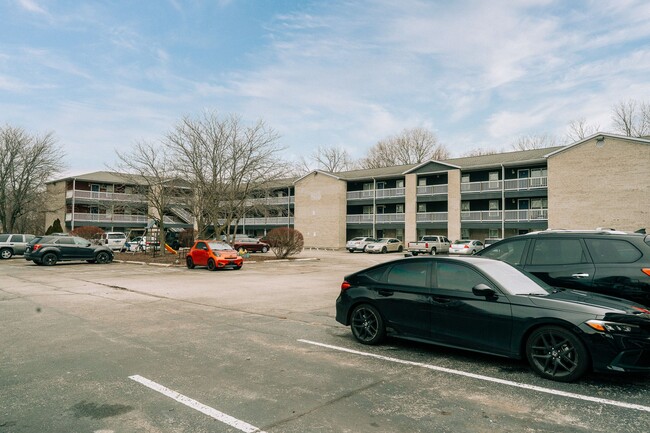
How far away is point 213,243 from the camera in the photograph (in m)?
22.2

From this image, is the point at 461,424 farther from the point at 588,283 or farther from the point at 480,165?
the point at 480,165

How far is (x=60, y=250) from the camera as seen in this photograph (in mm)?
23969

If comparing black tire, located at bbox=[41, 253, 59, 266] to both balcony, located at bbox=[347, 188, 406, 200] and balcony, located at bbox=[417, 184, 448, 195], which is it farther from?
balcony, located at bbox=[417, 184, 448, 195]

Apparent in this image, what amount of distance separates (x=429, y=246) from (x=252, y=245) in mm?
14847

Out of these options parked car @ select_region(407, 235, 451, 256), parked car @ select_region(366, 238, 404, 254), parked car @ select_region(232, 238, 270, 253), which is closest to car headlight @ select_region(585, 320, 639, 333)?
parked car @ select_region(407, 235, 451, 256)

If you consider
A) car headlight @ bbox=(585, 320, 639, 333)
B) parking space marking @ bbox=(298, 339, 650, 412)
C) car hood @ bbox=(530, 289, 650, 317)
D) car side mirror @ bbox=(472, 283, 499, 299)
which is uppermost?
car side mirror @ bbox=(472, 283, 499, 299)

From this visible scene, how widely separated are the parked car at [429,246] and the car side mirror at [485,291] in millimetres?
30440

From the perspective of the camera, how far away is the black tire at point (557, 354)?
499cm

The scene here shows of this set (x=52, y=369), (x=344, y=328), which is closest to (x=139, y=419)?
(x=52, y=369)

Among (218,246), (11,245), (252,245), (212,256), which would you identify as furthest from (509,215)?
(11,245)

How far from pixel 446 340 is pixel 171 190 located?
26.9 metres

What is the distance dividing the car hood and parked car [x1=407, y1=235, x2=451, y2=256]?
30415 millimetres

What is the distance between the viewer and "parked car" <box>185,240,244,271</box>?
69.9ft

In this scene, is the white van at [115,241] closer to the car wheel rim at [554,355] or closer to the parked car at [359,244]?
the parked car at [359,244]
